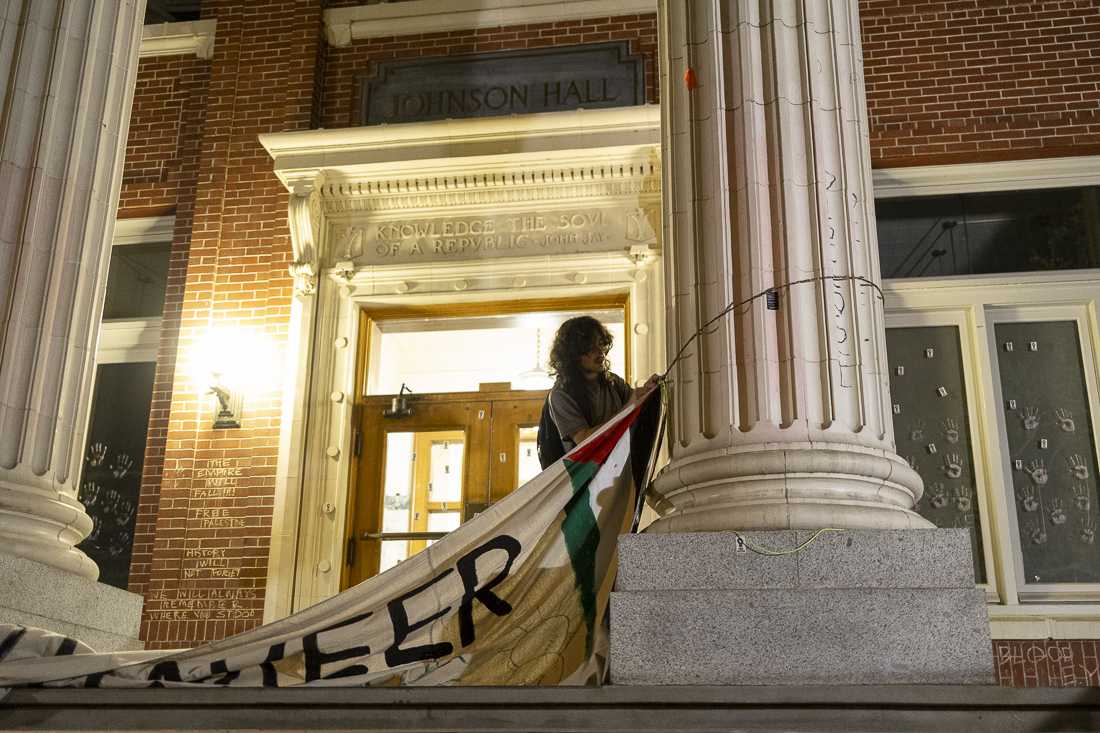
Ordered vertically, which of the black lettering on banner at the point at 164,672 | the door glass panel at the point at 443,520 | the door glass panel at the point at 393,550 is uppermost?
the door glass panel at the point at 443,520

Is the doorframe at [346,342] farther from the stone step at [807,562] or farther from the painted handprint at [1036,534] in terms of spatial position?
the stone step at [807,562]

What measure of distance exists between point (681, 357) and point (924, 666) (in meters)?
1.45

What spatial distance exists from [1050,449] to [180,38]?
7.60 meters

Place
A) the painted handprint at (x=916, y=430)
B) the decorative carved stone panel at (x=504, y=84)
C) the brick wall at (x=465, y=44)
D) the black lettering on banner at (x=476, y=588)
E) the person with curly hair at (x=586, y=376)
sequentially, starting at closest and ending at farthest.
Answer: the black lettering on banner at (x=476, y=588) → the person with curly hair at (x=586, y=376) → the painted handprint at (x=916, y=430) → the decorative carved stone panel at (x=504, y=84) → the brick wall at (x=465, y=44)

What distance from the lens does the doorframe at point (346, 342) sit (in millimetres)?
8594

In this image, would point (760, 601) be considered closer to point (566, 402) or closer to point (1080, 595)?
point (566, 402)

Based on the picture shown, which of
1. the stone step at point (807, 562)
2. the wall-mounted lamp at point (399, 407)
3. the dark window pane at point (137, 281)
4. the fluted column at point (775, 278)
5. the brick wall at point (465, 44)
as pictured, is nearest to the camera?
the stone step at point (807, 562)

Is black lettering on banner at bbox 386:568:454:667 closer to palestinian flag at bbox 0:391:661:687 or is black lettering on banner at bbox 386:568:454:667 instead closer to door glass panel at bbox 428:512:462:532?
palestinian flag at bbox 0:391:661:687

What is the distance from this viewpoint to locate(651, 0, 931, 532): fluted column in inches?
168

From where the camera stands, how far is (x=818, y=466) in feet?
13.9

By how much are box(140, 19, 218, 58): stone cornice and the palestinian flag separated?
22.6 ft

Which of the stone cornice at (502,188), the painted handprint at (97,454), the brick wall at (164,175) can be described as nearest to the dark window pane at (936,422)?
the stone cornice at (502,188)

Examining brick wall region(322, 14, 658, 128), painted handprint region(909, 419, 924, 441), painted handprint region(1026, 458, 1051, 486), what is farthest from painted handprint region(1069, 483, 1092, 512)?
brick wall region(322, 14, 658, 128)

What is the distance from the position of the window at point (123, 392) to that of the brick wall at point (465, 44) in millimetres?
1717
